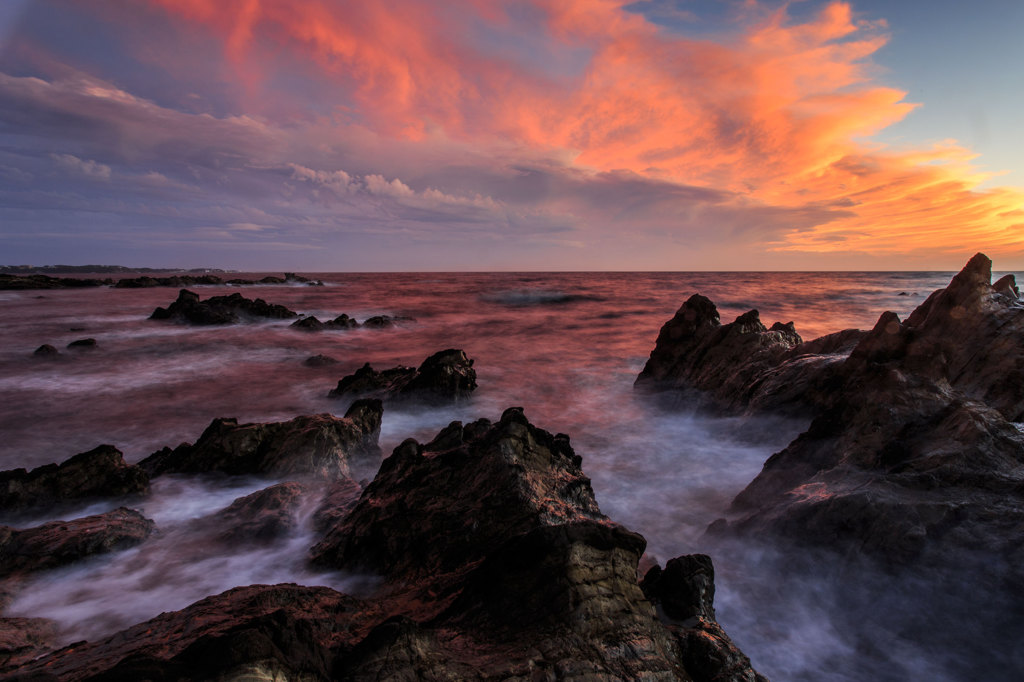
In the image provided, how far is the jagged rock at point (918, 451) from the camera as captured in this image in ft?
11.9

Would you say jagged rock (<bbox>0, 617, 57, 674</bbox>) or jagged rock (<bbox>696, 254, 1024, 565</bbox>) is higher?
jagged rock (<bbox>696, 254, 1024, 565</bbox>)

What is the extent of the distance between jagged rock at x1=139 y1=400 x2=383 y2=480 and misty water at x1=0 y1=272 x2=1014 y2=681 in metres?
0.26

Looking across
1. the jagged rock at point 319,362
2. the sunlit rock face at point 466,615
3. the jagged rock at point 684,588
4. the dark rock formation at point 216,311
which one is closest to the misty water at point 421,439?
the jagged rock at point 319,362

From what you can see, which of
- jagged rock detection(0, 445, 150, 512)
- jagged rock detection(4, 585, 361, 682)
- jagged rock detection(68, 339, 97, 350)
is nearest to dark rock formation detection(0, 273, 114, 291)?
jagged rock detection(68, 339, 97, 350)

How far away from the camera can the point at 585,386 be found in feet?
39.9

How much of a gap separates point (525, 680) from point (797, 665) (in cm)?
254

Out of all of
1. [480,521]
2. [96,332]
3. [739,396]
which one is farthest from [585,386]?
[96,332]

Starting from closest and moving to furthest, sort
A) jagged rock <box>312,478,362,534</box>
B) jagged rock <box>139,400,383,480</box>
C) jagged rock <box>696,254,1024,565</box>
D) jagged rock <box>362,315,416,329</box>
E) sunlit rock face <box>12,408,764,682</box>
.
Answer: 1. sunlit rock face <box>12,408,764,682</box>
2. jagged rock <box>696,254,1024,565</box>
3. jagged rock <box>312,478,362,534</box>
4. jagged rock <box>139,400,383,480</box>
5. jagged rock <box>362,315,416,329</box>

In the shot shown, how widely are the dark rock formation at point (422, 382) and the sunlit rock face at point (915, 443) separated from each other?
6.17m

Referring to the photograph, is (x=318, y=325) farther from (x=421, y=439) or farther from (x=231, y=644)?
(x=231, y=644)

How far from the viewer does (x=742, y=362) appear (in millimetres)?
8844

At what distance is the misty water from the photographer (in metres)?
3.48

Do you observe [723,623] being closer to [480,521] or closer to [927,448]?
[480,521]

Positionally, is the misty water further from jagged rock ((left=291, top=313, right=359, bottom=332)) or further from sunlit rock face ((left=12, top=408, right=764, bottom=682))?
jagged rock ((left=291, top=313, right=359, bottom=332))
